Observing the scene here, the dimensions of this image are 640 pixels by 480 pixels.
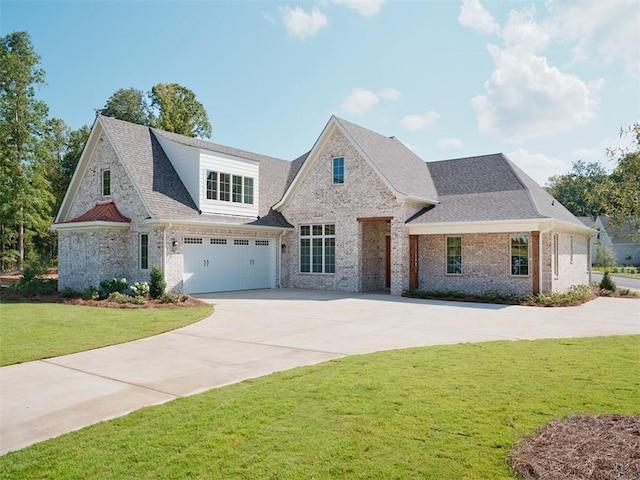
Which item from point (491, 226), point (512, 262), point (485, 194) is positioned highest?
point (485, 194)

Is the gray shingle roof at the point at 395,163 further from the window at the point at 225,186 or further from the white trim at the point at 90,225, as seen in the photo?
the white trim at the point at 90,225

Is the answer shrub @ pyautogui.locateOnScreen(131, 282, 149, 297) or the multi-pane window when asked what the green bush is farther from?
the multi-pane window

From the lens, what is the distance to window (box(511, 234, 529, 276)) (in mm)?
17859

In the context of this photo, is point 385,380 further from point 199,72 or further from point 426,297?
point 199,72

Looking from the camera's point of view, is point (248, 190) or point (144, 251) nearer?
point (144, 251)

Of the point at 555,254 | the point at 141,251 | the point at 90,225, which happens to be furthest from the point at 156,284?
the point at 555,254

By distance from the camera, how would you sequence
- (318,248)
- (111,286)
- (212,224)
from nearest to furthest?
(111,286)
(212,224)
(318,248)

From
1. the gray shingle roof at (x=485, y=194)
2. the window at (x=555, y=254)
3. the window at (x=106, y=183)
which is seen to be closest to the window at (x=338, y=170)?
the gray shingle roof at (x=485, y=194)

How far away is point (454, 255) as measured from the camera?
763 inches

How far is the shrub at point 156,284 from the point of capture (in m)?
16.4

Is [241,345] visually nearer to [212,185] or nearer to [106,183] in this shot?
[212,185]

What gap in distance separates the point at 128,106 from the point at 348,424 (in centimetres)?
4441

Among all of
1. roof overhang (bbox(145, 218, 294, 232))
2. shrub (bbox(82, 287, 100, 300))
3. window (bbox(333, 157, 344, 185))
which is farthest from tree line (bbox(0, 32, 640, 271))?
window (bbox(333, 157, 344, 185))

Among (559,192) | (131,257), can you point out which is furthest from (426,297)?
(559,192)
